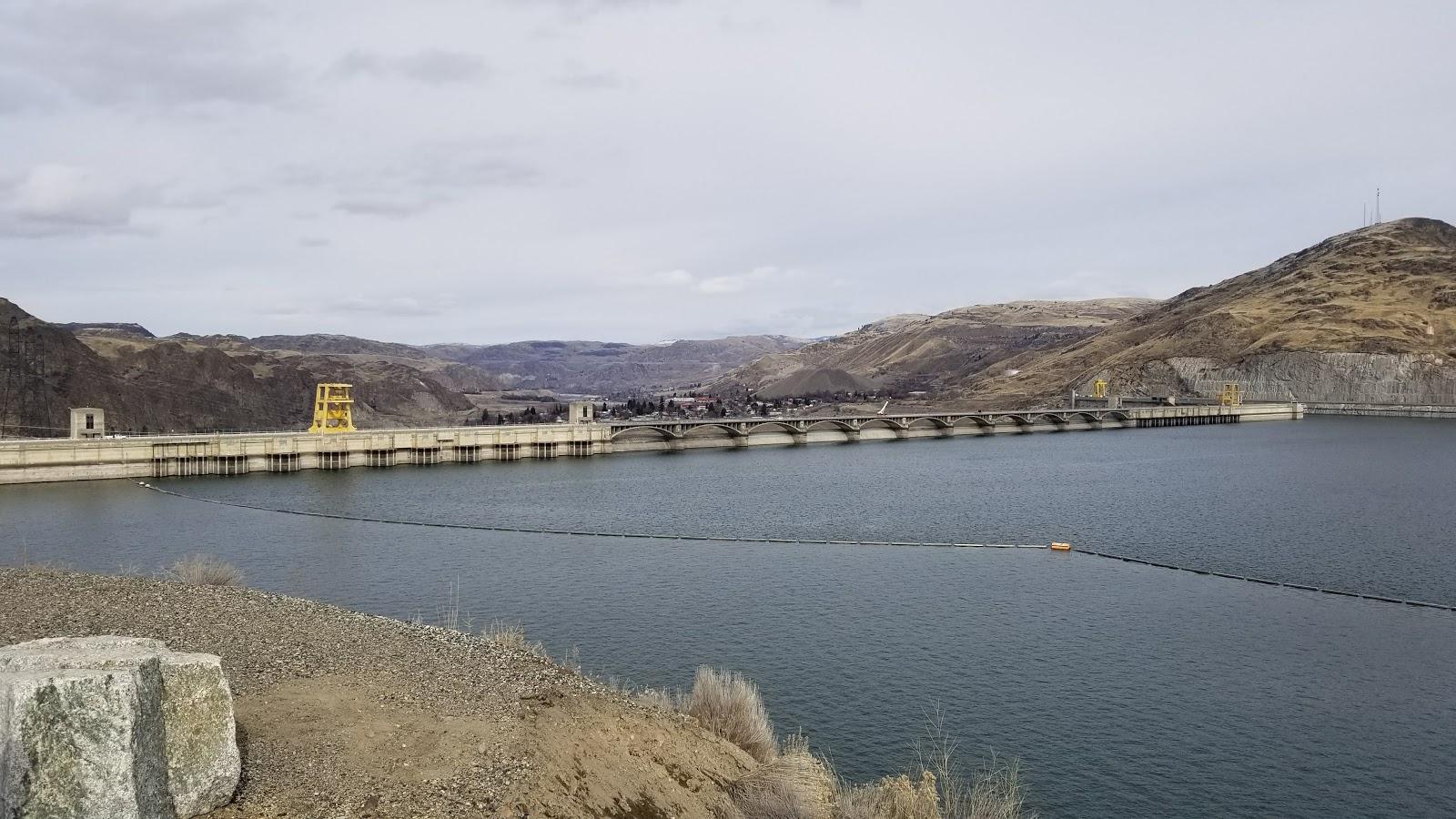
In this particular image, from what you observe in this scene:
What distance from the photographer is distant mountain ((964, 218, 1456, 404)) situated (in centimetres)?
13100

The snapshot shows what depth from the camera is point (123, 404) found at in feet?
307

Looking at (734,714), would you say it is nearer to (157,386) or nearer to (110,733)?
(110,733)

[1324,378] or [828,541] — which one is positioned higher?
[1324,378]

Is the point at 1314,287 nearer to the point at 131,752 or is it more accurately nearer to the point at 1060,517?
the point at 1060,517

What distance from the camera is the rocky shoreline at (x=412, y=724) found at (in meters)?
10.0

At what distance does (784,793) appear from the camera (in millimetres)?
11875

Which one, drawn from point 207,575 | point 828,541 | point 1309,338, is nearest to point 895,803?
point 207,575

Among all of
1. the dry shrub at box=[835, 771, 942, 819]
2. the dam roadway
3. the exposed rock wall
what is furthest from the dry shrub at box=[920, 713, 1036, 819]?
the exposed rock wall

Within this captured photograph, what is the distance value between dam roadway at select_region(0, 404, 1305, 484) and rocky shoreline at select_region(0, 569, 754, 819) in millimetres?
51754

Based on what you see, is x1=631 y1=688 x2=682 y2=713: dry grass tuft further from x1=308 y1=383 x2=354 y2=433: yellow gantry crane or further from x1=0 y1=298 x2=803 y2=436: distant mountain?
x1=0 y1=298 x2=803 y2=436: distant mountain

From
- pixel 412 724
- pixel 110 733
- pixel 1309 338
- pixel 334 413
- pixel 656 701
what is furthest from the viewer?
pixel 1309 338

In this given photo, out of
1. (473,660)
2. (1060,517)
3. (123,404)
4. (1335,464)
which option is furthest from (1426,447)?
(123,404)

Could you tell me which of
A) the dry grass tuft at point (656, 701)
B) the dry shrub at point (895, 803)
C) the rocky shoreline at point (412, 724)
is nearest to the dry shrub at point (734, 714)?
the dry grass tuft at point (656, 701)

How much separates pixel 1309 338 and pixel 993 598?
13629cm
